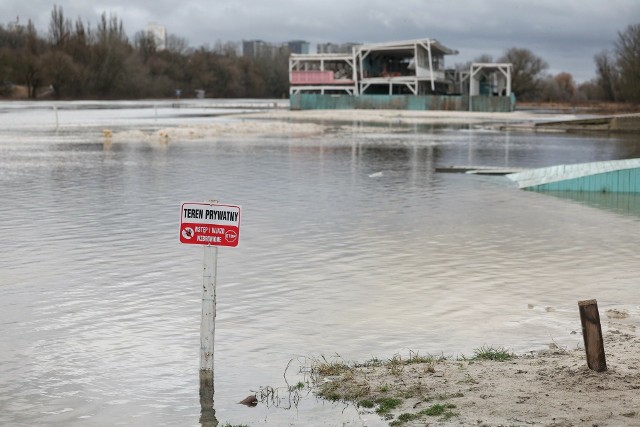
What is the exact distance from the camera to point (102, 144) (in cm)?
4175

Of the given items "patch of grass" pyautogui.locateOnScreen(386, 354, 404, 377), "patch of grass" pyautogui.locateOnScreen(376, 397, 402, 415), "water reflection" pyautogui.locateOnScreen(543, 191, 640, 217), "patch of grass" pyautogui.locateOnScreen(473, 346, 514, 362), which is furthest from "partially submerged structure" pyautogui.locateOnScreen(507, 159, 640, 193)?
"patch of grass" pyautogui.locateOnScreen(376, 397, 402, 415)

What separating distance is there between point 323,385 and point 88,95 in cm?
15614

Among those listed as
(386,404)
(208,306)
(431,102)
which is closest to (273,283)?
(208,306)

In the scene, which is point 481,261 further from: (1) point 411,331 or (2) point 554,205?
(2) point 554,205

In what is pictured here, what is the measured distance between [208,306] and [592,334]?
3221 millimetres

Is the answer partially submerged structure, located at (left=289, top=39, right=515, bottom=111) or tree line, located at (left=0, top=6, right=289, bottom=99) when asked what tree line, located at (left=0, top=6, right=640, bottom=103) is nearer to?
tree line, located at (left=0, top=6, right=289, bottom=99)

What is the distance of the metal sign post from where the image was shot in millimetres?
7875

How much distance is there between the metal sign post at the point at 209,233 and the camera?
7875 millimetres

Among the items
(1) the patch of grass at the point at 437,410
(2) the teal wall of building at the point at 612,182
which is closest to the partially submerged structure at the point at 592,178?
(2) the teal wall of building at the point at 612,182

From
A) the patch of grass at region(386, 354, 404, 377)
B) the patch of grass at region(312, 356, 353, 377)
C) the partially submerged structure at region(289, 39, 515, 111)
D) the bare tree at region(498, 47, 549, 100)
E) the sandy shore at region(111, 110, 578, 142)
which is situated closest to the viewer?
the patch of grass at region(386, 354, 404, 377)

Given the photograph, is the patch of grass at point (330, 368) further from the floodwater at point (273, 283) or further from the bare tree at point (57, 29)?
the bare tree at point (57, 29)

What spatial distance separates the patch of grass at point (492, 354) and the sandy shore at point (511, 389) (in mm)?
105

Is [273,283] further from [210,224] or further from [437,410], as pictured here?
[437,410]

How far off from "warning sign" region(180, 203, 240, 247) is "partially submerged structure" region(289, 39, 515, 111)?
86.8 m
